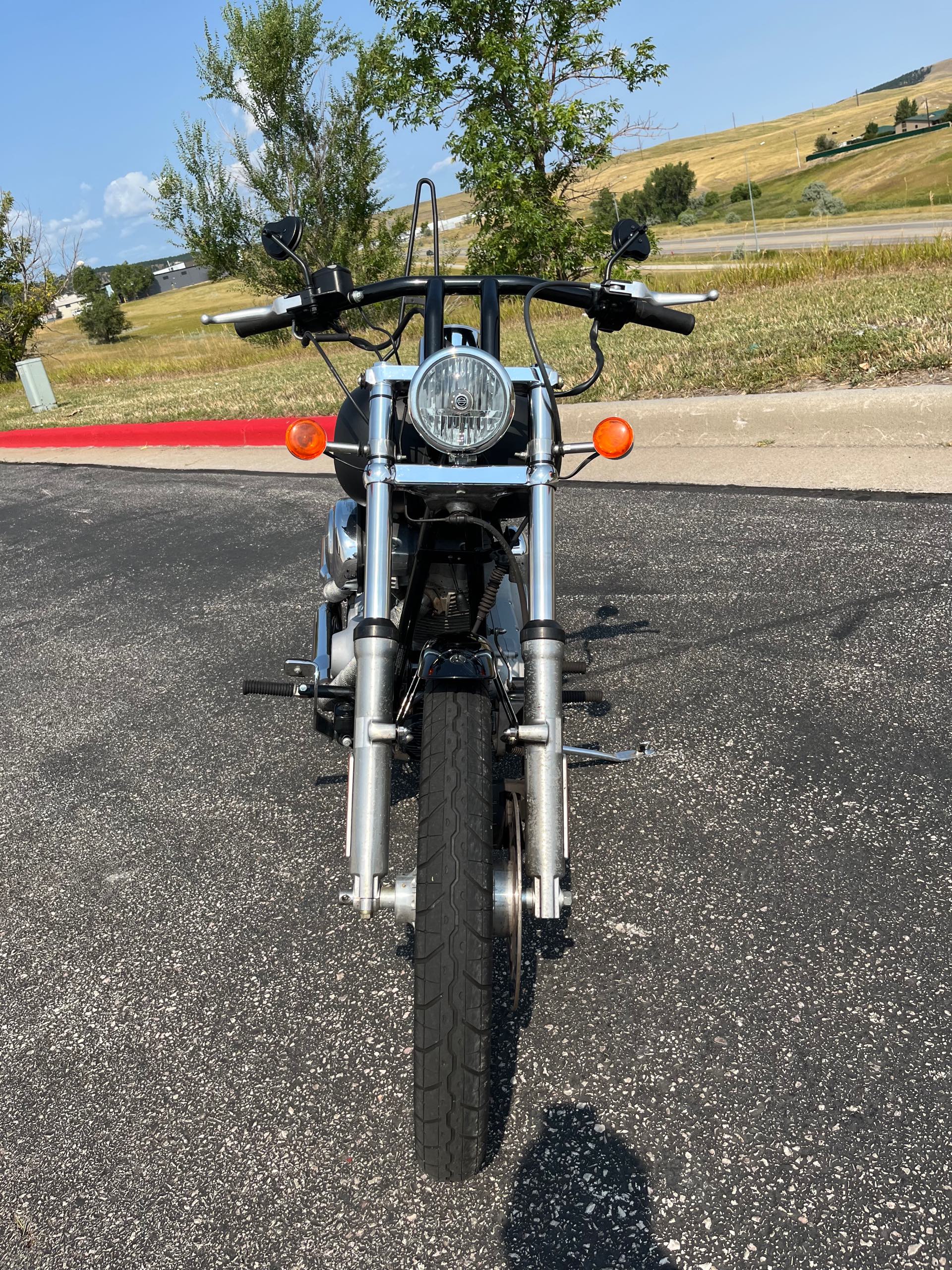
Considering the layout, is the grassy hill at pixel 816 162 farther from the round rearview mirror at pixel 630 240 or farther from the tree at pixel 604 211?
the round rearview mirror at pixel 630 240

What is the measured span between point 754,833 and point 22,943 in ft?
7.59

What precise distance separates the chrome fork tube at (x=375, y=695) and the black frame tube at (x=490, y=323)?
1.04 ft

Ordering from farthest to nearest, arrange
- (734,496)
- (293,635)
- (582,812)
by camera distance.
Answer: (734,496) → (293,635) → (582,812)

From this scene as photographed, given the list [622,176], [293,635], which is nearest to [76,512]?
[293,635]

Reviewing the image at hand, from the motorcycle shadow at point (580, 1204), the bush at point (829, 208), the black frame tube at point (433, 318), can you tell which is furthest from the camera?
the bush at point (829, 208)

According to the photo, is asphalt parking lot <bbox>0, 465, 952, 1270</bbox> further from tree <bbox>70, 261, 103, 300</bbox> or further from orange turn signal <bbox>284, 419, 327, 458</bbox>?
tree <bbox>70, 261, 103, 300</bbox>

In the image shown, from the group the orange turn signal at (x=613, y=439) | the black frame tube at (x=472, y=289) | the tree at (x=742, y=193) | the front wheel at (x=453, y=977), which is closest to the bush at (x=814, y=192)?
the tree at (x=742, y=193)

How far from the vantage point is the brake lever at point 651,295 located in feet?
9.20

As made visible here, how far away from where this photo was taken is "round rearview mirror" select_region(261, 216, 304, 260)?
2635mm

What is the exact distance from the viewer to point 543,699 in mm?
2205

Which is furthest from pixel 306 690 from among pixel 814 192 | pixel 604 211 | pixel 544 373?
pixel 814 192

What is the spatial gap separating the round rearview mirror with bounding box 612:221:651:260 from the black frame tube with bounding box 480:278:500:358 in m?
0.45

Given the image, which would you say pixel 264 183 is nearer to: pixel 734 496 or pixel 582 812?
pixel 734 496

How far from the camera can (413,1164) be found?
6.87 ft
